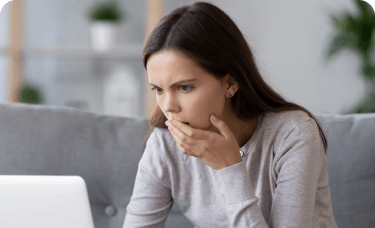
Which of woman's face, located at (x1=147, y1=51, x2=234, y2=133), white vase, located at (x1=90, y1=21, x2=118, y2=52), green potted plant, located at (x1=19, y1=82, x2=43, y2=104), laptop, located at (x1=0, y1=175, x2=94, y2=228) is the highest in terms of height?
woman's face, located at (x1=147, y1=51, x2=234, y2=133)

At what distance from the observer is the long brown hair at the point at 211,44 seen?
0.81 m

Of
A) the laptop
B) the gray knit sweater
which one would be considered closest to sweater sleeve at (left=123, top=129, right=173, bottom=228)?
the gray knit sweater

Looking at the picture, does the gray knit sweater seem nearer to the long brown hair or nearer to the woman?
the woman

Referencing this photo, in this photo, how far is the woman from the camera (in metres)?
0.81

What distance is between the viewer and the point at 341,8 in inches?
97.4

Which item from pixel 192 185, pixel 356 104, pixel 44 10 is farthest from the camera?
pixel 44 10

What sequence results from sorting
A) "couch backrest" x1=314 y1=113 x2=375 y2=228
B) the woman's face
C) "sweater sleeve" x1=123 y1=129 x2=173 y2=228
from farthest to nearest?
1. "couch backrest" x1=314 y1=113 x2=375 y2=228
2. "sweater sleeve" x1=123 y1=129 x2=173 y2=228
3. the woman's face

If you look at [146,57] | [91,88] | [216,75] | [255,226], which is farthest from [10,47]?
[255,226]

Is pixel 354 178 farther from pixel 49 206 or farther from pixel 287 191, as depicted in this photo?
pixel 49 206

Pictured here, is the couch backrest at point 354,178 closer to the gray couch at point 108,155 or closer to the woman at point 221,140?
the gray couch at point 108,155

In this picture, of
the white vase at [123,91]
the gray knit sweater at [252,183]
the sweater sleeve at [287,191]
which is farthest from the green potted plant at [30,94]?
the sweater sleeve at [287,191]

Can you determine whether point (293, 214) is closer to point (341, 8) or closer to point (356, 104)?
point (356, 104)

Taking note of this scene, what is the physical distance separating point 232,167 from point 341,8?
7.13ft

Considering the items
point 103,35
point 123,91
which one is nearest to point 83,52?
point 103,35
